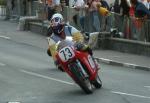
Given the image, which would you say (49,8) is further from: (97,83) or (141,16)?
(97,83)

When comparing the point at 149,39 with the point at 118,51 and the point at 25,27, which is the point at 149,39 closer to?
the point at 118,51

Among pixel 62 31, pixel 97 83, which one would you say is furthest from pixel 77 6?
pixel 97 83

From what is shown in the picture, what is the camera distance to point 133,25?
23203 millimetres

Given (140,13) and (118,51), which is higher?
(140,13)

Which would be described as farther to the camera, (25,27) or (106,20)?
(25,27)

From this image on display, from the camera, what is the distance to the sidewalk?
19.8 metres

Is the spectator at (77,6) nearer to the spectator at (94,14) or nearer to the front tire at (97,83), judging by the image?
the spectator at (94,14)

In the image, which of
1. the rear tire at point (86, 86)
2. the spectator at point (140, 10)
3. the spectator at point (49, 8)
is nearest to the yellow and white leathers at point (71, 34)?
the rear tire at point (86, 86)

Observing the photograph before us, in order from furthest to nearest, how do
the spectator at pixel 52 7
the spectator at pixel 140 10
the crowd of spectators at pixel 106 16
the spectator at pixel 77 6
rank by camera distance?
the spectator at pixel 52 7
the spectator at pixel 77 6
the crowd of spectators at pixel 106 16
the spectator at pixel 140 10

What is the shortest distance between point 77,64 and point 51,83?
6.35 feet

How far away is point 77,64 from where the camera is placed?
13.7 m

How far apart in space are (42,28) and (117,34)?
765 cm

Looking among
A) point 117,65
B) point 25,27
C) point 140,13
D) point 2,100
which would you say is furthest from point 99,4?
point 2,100

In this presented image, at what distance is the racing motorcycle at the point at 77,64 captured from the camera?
13.6 metres
